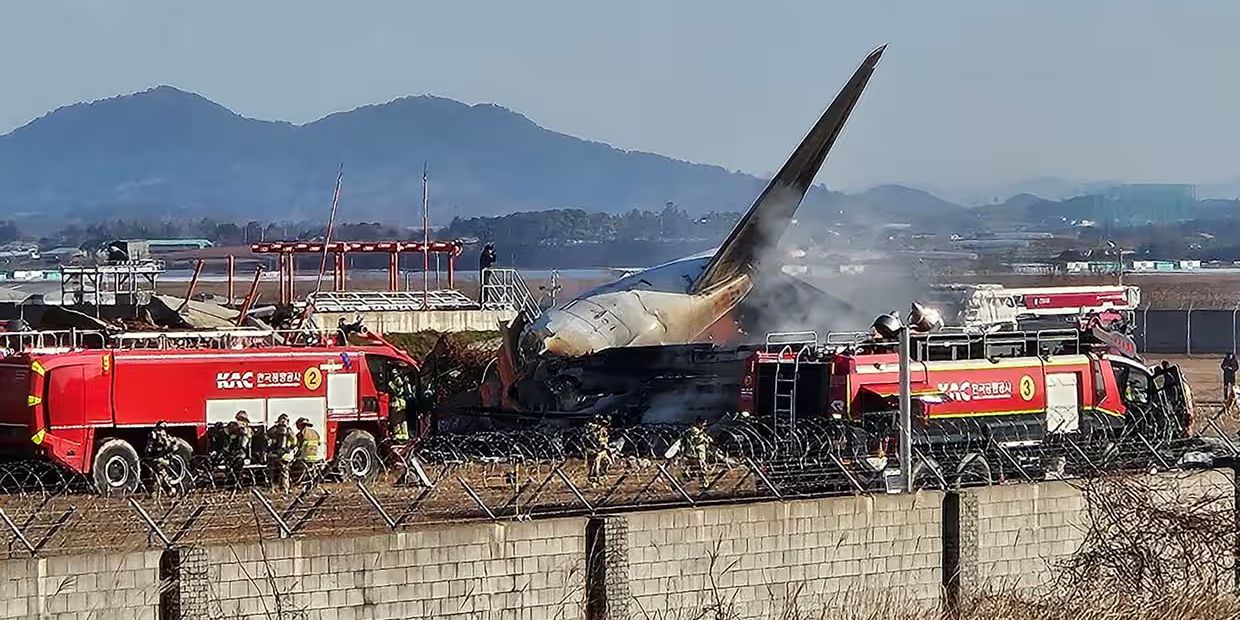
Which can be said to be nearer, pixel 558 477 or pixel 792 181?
pixel 558 477

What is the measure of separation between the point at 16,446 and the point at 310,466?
409 centimetres

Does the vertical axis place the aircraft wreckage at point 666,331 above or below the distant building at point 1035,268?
above

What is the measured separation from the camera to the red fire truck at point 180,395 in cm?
2892

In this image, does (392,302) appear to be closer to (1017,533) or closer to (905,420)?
(905,420)

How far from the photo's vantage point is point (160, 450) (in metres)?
29.6

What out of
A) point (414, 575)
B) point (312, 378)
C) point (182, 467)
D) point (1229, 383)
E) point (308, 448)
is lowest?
point (1229, 383)

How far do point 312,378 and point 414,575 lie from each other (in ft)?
44.0

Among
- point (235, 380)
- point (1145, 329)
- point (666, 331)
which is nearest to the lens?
point (235, 380)

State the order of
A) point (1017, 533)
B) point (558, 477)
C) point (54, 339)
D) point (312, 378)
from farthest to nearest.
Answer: point (312, 378)
point (54, 339)
point (558, 477)
point (1017, 533)

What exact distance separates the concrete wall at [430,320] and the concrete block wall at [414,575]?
31566mm

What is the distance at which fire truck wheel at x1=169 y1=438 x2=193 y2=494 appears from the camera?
2880 cm

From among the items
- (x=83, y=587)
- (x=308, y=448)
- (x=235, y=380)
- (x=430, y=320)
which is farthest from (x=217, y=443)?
(x=430, y=320)

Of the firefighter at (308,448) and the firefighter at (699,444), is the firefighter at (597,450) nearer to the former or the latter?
the firefighter at (699,444)

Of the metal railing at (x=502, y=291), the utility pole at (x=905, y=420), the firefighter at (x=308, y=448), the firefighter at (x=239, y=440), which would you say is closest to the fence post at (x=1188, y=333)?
the metal railing at (x=502, y=291)
